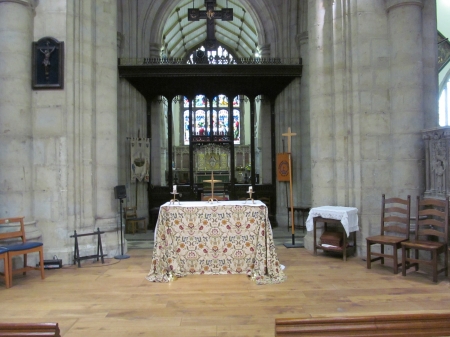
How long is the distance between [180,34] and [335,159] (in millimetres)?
15153

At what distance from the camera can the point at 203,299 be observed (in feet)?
13.7

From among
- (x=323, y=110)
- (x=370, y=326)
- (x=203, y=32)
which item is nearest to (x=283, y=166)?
(x=323, y=110)

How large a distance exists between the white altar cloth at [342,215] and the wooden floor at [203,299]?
27.3 inches

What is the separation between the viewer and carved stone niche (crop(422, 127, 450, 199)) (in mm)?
5363

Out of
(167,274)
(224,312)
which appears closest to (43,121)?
(167,274)

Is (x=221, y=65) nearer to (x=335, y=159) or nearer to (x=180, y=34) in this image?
(x=335, y=159)

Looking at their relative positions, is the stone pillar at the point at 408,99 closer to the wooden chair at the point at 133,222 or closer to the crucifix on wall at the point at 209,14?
the crucifix on wall at the point at 209,14

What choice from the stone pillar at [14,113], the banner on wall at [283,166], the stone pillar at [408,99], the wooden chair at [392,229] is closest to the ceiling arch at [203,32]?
the banner on wall at [283,166]

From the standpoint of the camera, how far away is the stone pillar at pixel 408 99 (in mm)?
5965

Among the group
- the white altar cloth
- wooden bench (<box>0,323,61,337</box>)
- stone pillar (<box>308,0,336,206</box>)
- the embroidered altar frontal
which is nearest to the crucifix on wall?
stone pillar (<box>308,0,336,206</box>)

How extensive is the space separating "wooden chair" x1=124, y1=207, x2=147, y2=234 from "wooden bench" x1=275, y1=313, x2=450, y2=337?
828 cm

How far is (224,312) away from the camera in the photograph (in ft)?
12.3

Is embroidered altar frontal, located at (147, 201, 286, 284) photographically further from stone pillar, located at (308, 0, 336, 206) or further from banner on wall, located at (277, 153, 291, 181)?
banner on wall, located at (277, 153, 291, 181)

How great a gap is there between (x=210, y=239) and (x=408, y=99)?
13.3 ft
